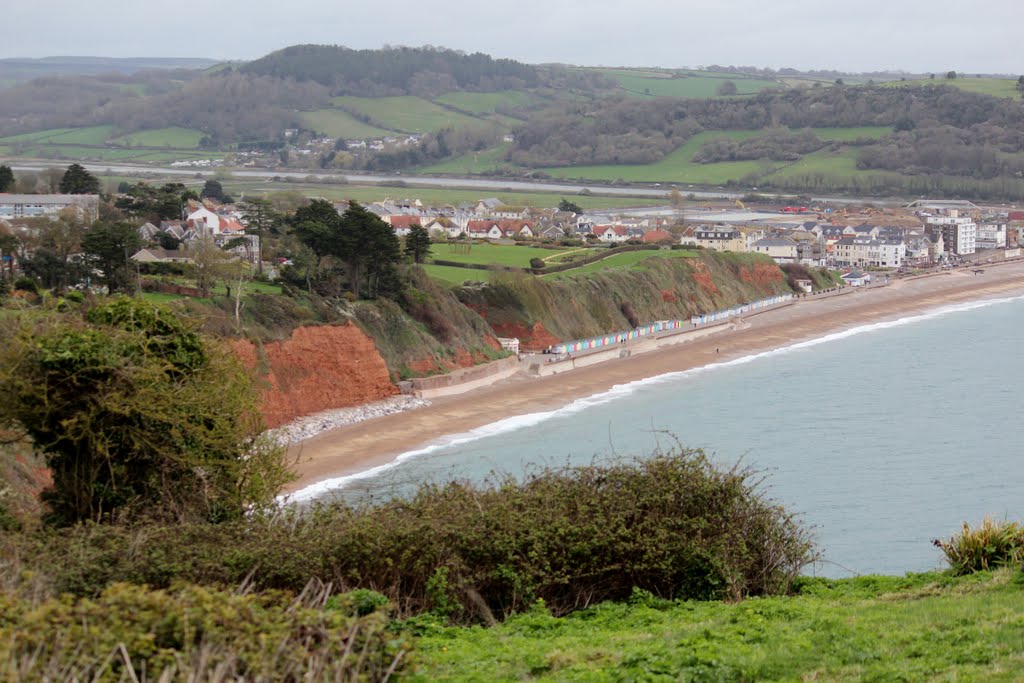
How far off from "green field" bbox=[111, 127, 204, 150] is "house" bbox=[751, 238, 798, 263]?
7590 centimetres

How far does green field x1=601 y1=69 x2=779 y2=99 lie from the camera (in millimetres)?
152375

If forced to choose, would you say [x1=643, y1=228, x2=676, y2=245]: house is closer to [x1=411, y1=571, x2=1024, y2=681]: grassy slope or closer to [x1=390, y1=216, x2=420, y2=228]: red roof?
[x1=390, y1=216, x2=420, y2=228]: red roof

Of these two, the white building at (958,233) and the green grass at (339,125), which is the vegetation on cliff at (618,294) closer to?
the white building at (958,233)

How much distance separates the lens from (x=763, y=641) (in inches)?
344

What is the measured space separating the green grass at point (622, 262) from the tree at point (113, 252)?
1721 centimetres

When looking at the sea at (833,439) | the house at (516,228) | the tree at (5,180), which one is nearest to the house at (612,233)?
the house at (516,228)

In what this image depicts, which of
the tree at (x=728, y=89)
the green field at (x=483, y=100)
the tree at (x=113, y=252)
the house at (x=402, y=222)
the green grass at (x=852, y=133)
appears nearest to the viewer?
the tree at (x=113, y=252)

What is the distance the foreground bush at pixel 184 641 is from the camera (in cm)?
651

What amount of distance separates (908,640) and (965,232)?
68565mm

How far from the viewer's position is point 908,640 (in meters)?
8.54

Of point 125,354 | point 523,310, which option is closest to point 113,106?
point 523,310

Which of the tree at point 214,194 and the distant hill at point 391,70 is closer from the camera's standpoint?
the tree at point 214,194

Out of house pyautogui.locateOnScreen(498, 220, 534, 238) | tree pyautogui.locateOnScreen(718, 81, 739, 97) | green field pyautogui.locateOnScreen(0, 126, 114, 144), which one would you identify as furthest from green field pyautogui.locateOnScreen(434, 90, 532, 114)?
house pyautogui.locateOnScreen(498, 220, 534, 238)

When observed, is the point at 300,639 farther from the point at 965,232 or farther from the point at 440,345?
the point at 965,232
